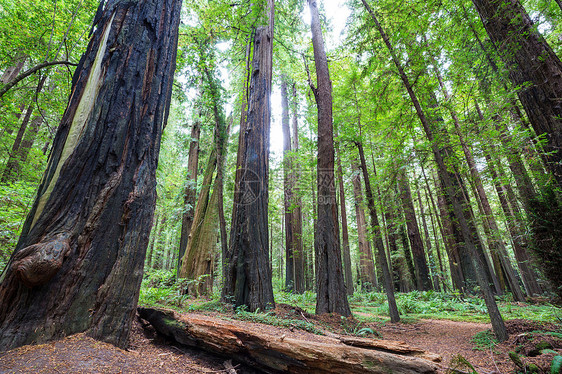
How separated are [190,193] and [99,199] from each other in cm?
908

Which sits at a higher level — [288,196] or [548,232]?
[288,196]

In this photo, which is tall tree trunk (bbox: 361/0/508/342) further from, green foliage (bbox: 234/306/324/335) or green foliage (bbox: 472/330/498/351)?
green foliage (bbox: 234/306/324/335)

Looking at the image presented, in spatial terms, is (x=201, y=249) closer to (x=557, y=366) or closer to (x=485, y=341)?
(x=485, y=341)

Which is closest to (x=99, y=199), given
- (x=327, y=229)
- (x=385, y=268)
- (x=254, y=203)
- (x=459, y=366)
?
(x=254, y=203)

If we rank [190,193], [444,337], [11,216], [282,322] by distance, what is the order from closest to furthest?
[282,322]
[444,337]
[11,216]
[190,193]

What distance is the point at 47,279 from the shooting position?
1788 millimetres

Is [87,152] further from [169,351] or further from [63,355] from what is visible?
[169,351]

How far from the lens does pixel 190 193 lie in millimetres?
10820

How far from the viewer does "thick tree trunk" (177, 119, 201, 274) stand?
33.3ft

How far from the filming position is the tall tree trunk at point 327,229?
18.4 ft

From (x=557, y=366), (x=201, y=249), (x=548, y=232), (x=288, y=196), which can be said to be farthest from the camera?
(x=288, y=196)

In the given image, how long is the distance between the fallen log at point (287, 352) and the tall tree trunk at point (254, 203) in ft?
7.64

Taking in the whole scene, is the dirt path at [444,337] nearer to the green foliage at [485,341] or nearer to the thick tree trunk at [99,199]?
the green foliage at [485,341]

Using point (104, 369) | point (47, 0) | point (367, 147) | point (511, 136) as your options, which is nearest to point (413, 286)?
point (367, 147)
